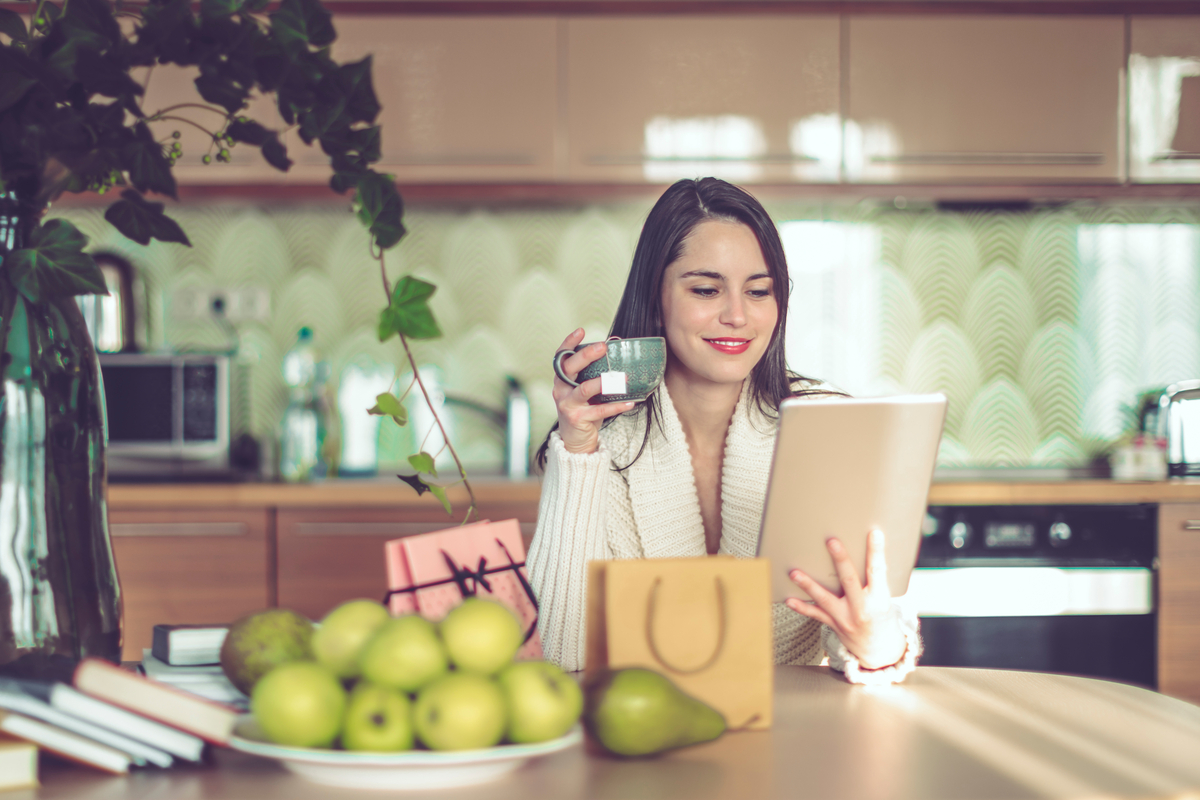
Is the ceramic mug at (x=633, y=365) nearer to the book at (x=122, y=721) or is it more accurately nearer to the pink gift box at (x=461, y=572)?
the pink gift box at (x=461, y=572)

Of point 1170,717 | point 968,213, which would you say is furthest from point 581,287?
point 1170,717

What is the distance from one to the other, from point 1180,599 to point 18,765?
2.50 m

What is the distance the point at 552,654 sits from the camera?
3.95ft

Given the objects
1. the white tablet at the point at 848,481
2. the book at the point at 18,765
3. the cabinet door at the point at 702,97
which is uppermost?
the cabinet door at the point at 702,97

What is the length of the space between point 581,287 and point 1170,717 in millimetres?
2257

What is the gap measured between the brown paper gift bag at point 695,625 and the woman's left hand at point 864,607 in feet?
0.67

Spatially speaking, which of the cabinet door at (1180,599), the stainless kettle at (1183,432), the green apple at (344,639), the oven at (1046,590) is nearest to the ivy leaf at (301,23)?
the green apple at (344,639)

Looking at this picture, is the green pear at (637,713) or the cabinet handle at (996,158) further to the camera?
the cabinet handle at (996,158)

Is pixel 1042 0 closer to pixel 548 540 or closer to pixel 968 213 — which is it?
pixel 968 213

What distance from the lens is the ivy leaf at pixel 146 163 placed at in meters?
0.77

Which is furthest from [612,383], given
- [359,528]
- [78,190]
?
[359,528]

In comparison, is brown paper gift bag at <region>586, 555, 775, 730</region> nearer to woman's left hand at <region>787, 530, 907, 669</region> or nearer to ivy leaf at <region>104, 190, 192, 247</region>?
woman's left hand at <region>787, 530, 907, 669</region>

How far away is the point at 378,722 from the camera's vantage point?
58 cm

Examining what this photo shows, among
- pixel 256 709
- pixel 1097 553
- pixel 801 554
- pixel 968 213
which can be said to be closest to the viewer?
pixel 256 709
